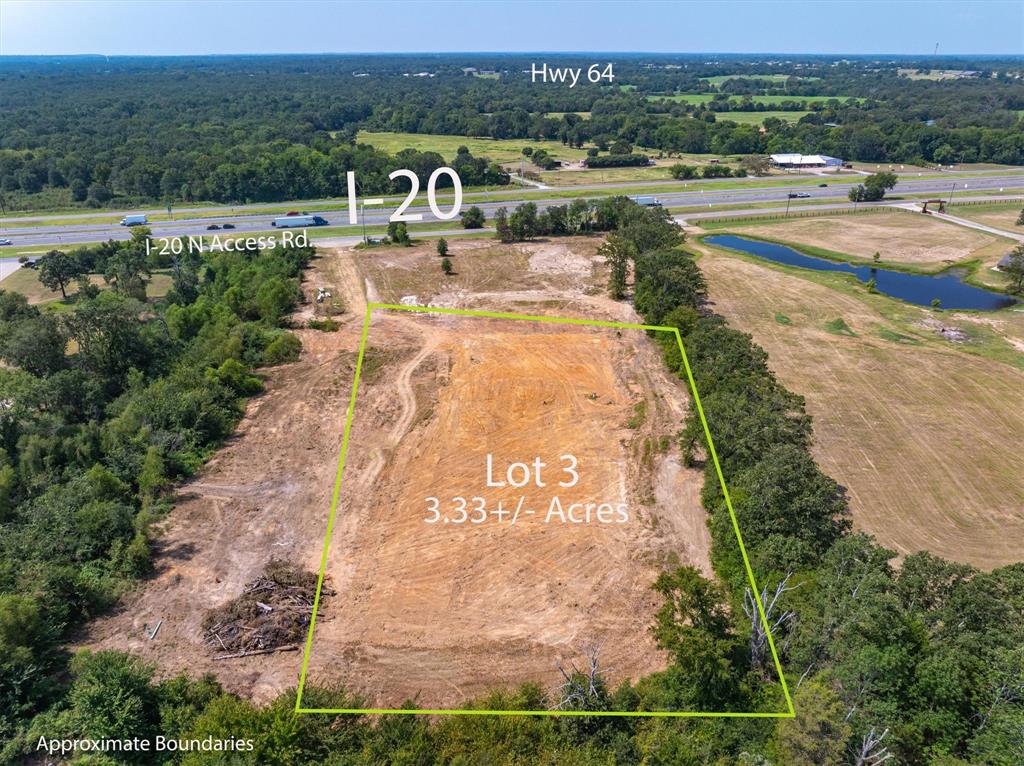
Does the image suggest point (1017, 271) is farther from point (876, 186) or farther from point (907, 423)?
point (876, 186)

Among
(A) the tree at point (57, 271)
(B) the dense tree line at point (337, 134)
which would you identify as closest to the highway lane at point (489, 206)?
(B) the dense tree line at point (337, 134)

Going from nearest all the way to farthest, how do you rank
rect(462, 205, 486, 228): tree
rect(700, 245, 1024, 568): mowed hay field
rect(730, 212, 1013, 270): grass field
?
rect(700, 245, 1024, 568): mowed hay field
rect(730, 212, 1013, 270): grass field
rect(462, 205, 486, 228): tree

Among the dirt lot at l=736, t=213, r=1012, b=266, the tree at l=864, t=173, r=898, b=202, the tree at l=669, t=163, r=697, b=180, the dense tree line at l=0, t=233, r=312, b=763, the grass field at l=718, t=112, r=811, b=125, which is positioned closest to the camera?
the dense tree line at l=0, t=233, r=312, b=763

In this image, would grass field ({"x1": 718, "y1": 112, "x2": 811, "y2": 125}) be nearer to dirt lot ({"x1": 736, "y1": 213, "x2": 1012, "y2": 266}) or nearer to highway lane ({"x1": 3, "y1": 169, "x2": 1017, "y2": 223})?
highway lane ({"x1": 3, "y1": 169, "x2": 1017, "y2": 223})

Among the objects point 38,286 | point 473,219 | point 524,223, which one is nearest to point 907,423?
point 524,223

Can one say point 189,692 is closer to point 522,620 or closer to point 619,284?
point 522,620

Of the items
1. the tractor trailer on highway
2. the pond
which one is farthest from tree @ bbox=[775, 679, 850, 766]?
the tractor trailer on highway
